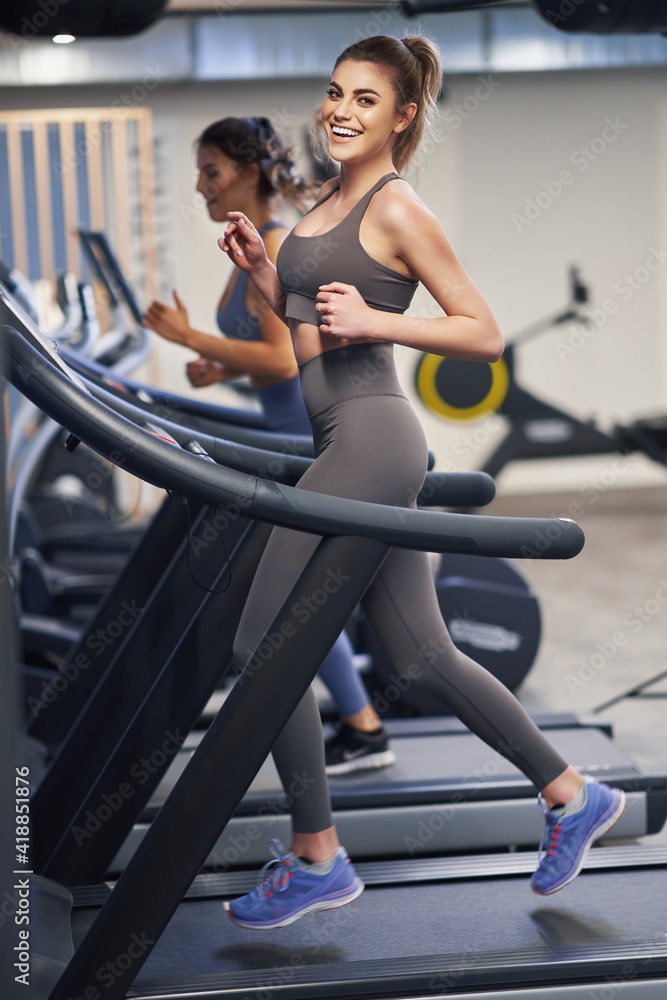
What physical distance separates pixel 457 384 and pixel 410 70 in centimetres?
399

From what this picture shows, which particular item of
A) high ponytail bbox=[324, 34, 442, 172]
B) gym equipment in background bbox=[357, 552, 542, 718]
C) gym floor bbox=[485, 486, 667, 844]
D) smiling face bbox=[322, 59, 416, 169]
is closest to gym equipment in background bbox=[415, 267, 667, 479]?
gym floor bbox=[485, 486, 667, 844]

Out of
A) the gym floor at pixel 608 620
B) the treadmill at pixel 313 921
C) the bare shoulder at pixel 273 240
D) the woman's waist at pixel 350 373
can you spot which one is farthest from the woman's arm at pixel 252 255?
the gym floor at pixel 608 620

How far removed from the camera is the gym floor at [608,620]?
3246mm

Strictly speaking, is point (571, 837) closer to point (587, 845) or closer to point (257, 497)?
point (587, 845)

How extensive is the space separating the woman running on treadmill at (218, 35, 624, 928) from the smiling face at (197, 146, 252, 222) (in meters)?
0.63

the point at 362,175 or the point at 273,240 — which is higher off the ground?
the point at 362,175

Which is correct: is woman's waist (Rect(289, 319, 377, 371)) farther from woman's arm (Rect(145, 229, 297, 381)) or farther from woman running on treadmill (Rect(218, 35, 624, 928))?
woman's arm (Rect(145, 229, 297, 381))

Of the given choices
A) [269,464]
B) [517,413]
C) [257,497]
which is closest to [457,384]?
[517,413]

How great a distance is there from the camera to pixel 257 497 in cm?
135

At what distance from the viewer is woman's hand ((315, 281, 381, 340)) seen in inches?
55.2

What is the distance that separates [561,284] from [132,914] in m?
5.97

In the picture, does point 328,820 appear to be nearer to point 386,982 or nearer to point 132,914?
point 386,982

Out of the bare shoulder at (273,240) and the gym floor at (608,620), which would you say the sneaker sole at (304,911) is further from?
the bare shoulder at (273,240)

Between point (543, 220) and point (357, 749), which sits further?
point (543, 220)
